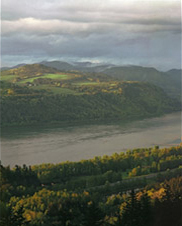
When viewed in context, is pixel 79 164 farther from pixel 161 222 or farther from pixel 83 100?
pixel 83 100

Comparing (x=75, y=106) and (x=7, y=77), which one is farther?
(x=7, y=77)

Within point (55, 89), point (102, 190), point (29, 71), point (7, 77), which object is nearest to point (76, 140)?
point (102, 190)

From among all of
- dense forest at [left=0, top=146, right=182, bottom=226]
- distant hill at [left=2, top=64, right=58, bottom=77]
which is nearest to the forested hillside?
distant hill at [left=2, top=64, right=58, bottom=77]

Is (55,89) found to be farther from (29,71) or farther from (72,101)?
(29,71)

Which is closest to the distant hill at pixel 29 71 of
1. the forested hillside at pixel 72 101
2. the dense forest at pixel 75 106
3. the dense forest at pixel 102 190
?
the forested hillside at pixel 72 101

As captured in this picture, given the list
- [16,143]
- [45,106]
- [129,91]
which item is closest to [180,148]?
[16,143]

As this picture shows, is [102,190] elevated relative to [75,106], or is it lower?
lower
